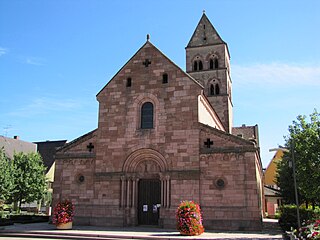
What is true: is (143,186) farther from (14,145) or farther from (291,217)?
(14,145)

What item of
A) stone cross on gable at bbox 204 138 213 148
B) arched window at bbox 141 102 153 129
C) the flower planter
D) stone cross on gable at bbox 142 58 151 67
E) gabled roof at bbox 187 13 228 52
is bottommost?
the flower planter

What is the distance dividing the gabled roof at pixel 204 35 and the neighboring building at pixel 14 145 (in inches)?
1051

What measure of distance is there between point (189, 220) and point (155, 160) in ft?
18.2

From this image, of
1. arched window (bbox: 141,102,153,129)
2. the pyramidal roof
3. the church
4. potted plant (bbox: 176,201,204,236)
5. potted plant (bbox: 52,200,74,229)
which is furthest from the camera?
the pyramidal roof

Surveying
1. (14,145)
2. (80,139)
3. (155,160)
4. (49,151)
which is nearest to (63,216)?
(80,139)

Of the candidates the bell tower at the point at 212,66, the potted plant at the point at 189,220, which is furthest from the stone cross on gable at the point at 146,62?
the bell tower at the point at 212,66

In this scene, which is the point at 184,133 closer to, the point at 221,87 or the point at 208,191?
the point at 208,191

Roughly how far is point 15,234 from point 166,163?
9.76m

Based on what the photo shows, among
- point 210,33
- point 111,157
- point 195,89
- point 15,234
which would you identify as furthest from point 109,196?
point 210,33

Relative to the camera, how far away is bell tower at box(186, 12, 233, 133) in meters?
38.4

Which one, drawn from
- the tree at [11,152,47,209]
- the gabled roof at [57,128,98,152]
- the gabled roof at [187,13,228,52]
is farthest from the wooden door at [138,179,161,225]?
the gabled roof at [187,13,228,52]

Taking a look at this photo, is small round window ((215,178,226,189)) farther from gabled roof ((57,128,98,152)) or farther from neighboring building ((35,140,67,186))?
neighboring building ((35,140,67,186))

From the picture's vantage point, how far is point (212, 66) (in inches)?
1567

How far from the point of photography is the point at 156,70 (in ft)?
76.8
